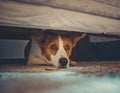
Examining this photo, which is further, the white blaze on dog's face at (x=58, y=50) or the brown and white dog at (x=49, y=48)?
the brown and white dog at (x=49, y=48)

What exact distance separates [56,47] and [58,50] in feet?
0.30

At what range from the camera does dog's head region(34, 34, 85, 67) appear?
144 inches

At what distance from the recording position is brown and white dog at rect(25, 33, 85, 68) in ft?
Answer: 12.5

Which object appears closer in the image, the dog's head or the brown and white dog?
the dog's head

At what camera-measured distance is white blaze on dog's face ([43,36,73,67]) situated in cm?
364

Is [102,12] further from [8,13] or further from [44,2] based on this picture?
[8,13]

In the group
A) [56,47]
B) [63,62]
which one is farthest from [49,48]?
[63,62]

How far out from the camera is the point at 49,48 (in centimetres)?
395

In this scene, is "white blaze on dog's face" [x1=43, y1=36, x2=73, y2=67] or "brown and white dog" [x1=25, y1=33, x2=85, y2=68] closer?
"white blaze on dog's face" [x1=43, y1=36, x2=73, y2=67]

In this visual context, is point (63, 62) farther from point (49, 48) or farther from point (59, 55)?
point (49, 48)

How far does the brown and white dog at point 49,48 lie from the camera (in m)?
3.82

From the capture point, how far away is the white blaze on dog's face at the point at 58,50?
364 cm

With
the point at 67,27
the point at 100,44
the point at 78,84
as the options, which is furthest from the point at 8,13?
the point at 100,44

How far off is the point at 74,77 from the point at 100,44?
3915mm
